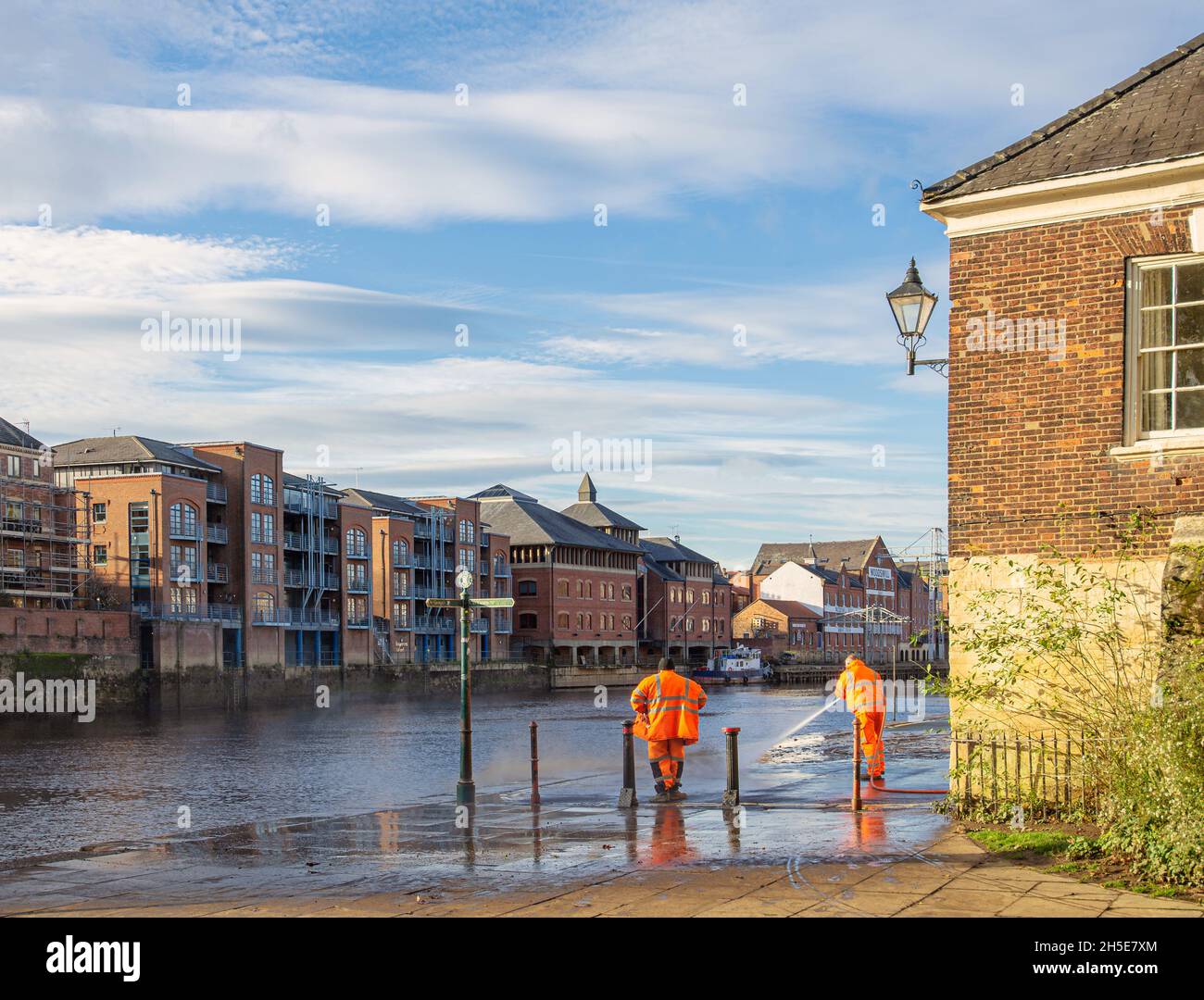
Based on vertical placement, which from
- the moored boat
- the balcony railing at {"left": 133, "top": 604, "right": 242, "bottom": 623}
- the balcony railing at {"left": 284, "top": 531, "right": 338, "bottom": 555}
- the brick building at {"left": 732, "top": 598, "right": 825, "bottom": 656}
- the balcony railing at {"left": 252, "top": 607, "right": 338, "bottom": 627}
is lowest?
the moored boat

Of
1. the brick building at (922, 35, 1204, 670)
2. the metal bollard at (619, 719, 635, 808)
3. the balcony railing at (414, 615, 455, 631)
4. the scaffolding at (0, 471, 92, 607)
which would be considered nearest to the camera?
the brick building at (922, 35, 1204, 670)

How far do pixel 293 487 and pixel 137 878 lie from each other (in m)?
74.6

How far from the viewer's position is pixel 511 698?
84.2 m

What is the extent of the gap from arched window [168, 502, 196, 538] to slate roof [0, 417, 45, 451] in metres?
7.39

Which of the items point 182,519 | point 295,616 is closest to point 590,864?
point 182,519

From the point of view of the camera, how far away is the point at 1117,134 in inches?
488

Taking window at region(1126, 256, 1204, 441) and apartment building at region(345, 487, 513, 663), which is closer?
window at region(1126, 256, 1204, 441)

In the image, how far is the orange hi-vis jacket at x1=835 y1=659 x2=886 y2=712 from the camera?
1808cm

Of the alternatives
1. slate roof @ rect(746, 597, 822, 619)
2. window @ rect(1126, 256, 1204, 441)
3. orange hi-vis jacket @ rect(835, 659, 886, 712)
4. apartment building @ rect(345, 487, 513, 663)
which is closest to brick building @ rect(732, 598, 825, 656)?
slate roof @ rect(746, 597, 822, 619)

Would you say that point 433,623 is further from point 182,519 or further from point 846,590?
point 846,590

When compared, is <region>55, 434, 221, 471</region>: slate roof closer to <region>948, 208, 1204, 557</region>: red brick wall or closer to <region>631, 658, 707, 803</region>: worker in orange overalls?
<region>631, 658, 707, 803</region>: worker in orange overalls

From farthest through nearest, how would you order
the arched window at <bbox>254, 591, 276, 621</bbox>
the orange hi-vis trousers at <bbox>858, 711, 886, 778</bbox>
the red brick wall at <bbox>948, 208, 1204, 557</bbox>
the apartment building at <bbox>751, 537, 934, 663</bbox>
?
the apartment building at <bbox>751, 537, 934, 663</bbox> < the arched window at <bbox>254, 591, 276, 621</bbox> < the orange hi-vis trousers at <bbox>858, 711, 886, 778</bbox> < the red brick wall at <bbox>948, 208, 1204, 557</bbox>
